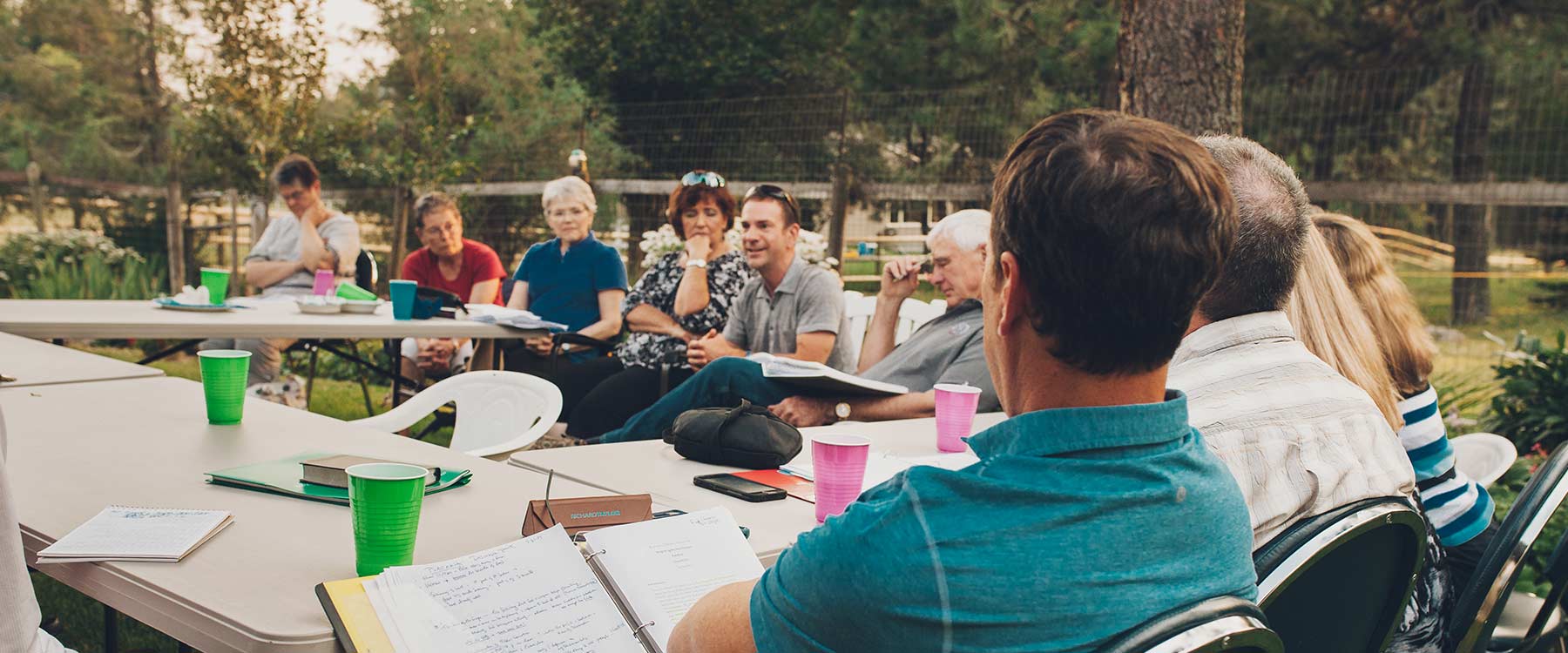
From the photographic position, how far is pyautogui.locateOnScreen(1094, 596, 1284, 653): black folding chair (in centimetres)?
86

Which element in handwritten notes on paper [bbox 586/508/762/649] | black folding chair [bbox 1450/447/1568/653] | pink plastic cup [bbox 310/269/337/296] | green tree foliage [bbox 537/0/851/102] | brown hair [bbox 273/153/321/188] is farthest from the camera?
green tree foliage [bbox 537/0/851/102]

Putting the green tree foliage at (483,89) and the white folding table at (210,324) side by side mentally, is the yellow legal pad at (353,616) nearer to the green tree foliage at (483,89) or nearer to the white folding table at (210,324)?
the white folding table at (210,324)

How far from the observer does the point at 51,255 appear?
9820 mm

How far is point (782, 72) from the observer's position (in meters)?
15.9

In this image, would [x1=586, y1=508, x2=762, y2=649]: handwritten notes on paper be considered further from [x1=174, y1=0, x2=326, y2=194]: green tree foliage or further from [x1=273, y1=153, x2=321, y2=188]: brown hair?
[x1=174, y1=0, x2=326, y2=194]: green tree foliage

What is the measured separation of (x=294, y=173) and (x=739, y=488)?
187 inches

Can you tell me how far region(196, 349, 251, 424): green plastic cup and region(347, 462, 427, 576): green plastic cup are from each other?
1.15m

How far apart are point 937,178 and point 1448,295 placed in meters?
8.41

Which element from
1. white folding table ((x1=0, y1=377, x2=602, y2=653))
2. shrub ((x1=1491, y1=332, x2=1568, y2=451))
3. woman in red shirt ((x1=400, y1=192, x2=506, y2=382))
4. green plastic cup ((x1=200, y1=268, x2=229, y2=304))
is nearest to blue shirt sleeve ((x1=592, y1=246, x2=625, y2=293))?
woman in red shirt ((x1=400, y1=192, x2=506, y2=382))

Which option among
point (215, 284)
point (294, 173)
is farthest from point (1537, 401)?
point (294, 173)

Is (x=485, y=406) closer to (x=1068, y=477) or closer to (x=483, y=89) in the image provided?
(x=1068, y=477)

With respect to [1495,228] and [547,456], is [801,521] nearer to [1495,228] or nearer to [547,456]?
[547,456]

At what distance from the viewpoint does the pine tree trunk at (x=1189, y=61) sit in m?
4.26

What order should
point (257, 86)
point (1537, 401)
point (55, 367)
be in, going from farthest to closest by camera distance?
point (257, 86), point (1537, 401), point (55, 367)
